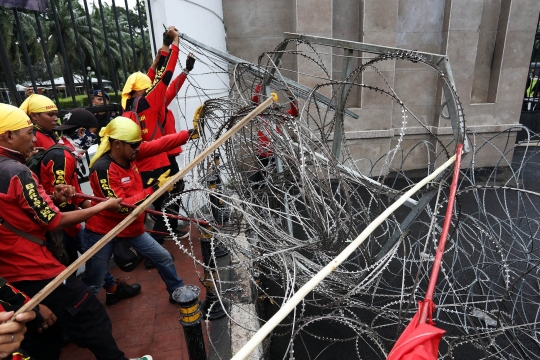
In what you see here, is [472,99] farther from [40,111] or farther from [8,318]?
[8,318]

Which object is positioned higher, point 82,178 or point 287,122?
point 287,122

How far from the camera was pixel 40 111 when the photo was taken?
3.00 m

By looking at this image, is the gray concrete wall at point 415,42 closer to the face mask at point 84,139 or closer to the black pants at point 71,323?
the face mask at point 84,139

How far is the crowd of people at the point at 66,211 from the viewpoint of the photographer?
2.01m

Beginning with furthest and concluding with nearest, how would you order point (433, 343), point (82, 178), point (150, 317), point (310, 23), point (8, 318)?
point (310, 23) → point (82, 178) → point (150, 317) → point (8, 318) → point (433, 343)

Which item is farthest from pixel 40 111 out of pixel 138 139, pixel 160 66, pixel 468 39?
pixel 468 39

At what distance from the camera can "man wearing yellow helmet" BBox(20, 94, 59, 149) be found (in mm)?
2977

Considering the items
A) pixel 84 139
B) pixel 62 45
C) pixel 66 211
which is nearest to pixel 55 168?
pixel 66 211

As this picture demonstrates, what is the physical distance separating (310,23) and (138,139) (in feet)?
17.0

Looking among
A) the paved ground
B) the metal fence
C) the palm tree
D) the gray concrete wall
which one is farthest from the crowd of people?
the gray concrete wall

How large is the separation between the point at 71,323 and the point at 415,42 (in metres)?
7.95

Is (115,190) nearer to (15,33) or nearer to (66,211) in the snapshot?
(66,211)

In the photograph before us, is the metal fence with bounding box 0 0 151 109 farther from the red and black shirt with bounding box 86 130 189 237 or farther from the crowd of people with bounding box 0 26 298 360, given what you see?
the red and black shirt with bounding box 86 130 189 237

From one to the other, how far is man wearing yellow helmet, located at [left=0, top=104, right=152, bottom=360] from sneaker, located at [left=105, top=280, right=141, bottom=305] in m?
1.03
